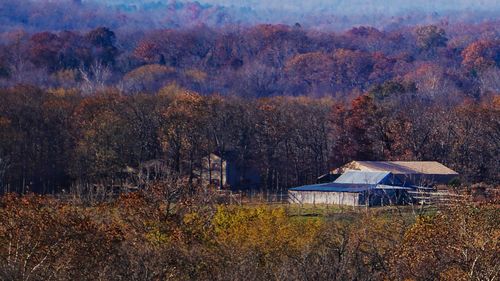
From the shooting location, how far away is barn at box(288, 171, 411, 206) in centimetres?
4853

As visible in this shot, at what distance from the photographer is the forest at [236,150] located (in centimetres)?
2405

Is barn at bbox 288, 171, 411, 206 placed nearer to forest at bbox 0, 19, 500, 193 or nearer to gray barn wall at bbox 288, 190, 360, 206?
gray barn wall at bbox 288, 190, 360, 206

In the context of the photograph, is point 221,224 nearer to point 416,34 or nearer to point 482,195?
point 482,195

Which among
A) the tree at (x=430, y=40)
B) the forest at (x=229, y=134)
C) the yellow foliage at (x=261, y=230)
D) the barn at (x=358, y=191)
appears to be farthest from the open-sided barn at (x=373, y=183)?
the tree at (x=430, y=40)

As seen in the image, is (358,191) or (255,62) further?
(255,62)

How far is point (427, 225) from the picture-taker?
25906 millimetres

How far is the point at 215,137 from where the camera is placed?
61.5 m

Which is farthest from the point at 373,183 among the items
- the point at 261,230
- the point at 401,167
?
the point at 261,230

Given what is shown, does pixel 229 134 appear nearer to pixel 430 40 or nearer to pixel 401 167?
pixel 401 167

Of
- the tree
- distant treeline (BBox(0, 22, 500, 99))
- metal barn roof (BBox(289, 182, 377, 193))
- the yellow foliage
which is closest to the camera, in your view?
the yellow foliage

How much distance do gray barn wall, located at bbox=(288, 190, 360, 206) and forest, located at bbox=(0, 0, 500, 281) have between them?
5.89ft

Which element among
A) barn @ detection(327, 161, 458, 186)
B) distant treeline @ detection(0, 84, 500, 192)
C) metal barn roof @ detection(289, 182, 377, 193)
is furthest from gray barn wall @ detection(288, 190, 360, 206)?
distant treeline @ detection(0, 84, 500, 192)

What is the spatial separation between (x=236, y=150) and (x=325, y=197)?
490 inches

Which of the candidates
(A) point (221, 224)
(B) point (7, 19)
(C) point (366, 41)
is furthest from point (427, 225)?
(B) point (7, 19)
